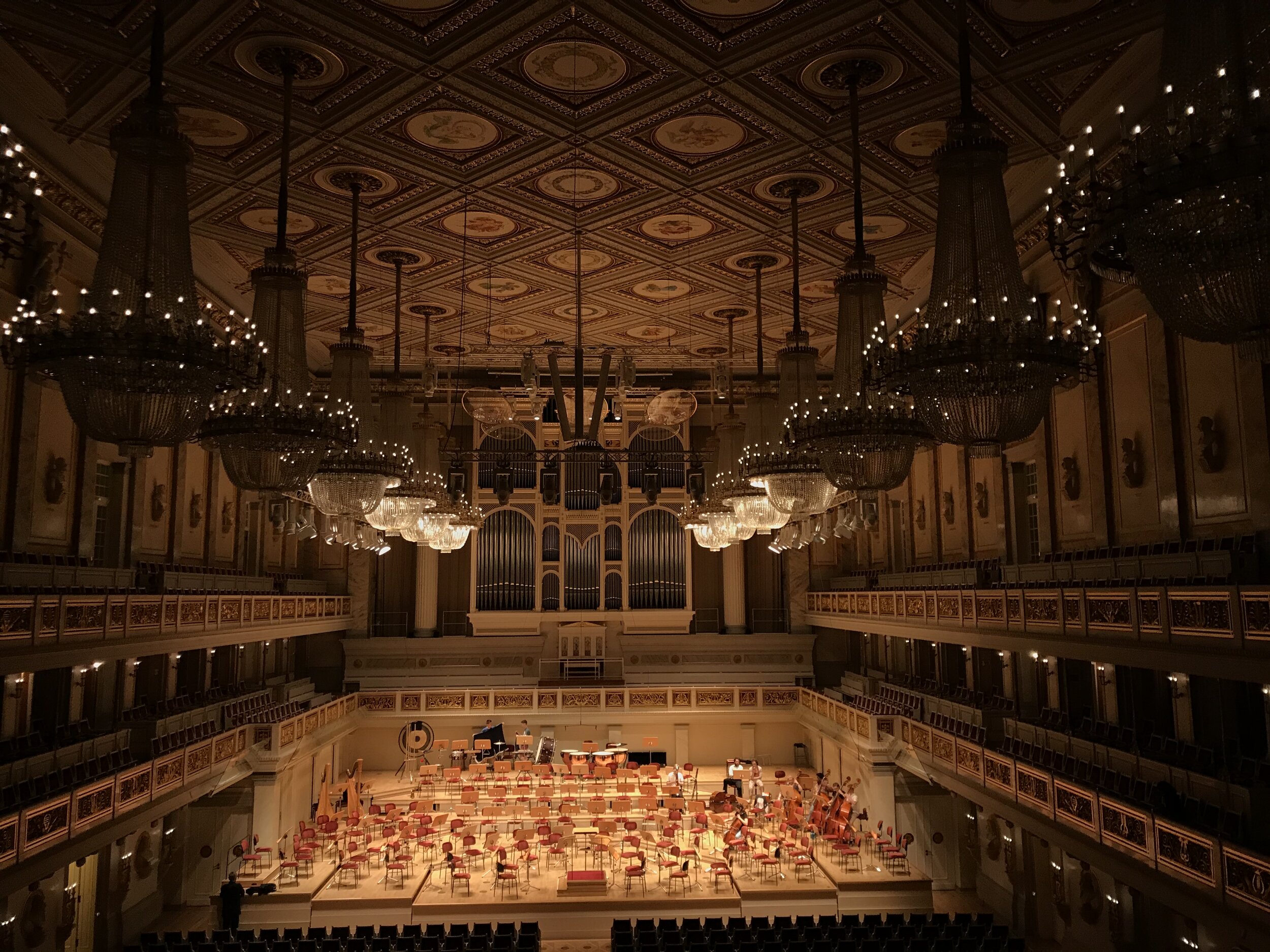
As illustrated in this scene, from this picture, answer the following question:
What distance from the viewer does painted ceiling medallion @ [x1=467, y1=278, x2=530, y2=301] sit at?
51.9 feet

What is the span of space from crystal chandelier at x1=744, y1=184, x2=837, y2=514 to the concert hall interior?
0.17ft

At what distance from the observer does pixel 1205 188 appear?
3484 millimetres

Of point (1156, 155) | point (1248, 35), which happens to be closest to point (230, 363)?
point (1156, 155)

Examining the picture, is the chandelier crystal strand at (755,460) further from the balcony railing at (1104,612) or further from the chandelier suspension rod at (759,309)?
the balcony railing at (1104,612)

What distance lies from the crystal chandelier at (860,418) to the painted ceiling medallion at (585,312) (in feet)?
32.3

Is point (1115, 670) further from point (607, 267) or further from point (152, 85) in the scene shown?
point (152, 85)

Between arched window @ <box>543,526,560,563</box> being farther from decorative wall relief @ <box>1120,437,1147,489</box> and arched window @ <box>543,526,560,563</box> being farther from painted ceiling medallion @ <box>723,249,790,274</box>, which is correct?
decorative wall relief @ <box>1120,437,1147,489</box>

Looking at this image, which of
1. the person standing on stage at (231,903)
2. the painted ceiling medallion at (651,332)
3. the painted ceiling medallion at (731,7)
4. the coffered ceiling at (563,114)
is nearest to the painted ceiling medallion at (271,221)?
the coffered ceiling at (563,114)

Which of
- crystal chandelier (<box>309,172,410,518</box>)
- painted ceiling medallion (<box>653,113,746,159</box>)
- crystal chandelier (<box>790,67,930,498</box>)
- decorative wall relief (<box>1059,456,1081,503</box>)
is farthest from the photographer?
decorative wall relief (<box>1059,456,1081,503</box>)

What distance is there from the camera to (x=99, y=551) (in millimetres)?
→ 14781

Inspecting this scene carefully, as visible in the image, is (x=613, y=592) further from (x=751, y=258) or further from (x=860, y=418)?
(x=860, y=418)

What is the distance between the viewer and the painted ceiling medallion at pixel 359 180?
36.8 feet

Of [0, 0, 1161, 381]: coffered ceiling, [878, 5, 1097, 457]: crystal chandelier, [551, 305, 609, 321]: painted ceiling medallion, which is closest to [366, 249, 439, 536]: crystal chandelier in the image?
[0, 0, 1161, 381]: coffered ceiling

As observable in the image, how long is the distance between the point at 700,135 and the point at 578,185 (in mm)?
1996
